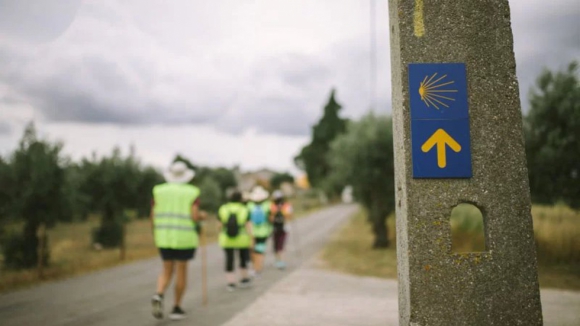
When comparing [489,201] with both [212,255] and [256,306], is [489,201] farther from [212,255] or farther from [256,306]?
[212,255]

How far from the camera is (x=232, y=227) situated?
26.8ft

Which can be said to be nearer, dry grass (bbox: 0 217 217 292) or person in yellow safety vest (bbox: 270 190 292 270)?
dry grass (bbox: 0 217 217 292)

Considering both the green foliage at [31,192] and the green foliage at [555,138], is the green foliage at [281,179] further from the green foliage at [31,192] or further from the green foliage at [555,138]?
the green foliage at [555,138]

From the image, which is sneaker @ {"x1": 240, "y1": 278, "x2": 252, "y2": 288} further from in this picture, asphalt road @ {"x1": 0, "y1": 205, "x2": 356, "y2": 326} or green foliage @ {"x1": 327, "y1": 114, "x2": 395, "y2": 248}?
green foliage @ {"x1": 327, "y1": 114, "x2": 395, "y2": 248}

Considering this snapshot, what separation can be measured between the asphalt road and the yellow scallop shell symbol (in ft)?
13.0

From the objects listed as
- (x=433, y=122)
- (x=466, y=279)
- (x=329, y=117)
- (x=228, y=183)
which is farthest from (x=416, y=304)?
(x=228, y=183)

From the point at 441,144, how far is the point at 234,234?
214 inches

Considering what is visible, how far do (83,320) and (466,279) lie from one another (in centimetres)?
528

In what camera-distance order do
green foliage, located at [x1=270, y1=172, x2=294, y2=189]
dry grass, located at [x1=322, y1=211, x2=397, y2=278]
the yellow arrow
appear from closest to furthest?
the yellow arrow, dry grass, located at [x1=322, y1=211, x2=397, y2=278], green foliage, located at [x1=270, y1=172, x2=294, y2=189]

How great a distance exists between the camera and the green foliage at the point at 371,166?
14500 mm

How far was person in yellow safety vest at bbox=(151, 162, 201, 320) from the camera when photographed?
577 cm

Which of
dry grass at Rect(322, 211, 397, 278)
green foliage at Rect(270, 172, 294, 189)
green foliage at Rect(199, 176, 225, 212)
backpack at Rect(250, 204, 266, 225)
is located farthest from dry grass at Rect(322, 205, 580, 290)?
green foliage at Rect(270, 172, 294, 189)

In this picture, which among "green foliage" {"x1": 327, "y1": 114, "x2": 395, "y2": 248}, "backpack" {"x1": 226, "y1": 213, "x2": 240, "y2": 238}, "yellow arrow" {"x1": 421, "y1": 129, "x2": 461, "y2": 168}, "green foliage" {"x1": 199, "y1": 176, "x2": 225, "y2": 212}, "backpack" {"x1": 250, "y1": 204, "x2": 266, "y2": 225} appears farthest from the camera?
"green foliage" {"x1": 199, "y1": 176, "x2": 225, "y2": 212}

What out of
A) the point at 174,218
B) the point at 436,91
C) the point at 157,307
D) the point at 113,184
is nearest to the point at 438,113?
the point at 436,91
